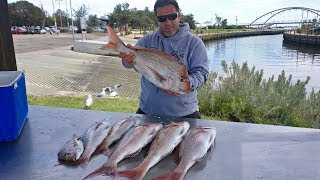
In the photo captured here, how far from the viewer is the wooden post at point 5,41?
12.2 ft

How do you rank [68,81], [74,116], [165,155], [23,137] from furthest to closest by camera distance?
1. [68,81]
2. [74,116]
3. [23,137]
4. [165,155]

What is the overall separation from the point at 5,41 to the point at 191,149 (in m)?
2.77

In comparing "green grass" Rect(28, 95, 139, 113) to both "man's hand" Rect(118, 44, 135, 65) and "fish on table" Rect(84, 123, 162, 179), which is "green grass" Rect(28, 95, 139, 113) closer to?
"man's hand" Rect(118, 44, 135, 65)

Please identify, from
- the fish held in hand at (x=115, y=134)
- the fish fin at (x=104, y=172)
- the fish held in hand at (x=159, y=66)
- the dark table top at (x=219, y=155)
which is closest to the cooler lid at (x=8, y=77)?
the dark table top at (x=219, y=155)

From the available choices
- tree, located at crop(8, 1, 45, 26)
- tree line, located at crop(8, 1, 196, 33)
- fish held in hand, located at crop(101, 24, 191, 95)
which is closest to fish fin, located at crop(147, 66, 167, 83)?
fish held in hand, located at crop(101, 24, 191, 95)

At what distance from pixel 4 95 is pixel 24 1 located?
8409 cm

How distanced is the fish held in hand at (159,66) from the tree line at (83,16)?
49042mm

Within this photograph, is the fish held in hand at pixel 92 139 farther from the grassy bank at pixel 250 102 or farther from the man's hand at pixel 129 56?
the grassy bank at pixel 250 102

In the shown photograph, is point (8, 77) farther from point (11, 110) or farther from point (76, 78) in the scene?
point (76, 78)

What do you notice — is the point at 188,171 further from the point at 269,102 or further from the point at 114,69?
the point at 114,69

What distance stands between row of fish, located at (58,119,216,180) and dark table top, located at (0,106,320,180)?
2.0 inches

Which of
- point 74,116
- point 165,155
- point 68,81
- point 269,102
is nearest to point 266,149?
point 165,155

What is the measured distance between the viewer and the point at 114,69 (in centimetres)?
1748

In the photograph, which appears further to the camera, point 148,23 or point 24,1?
point 24,1
